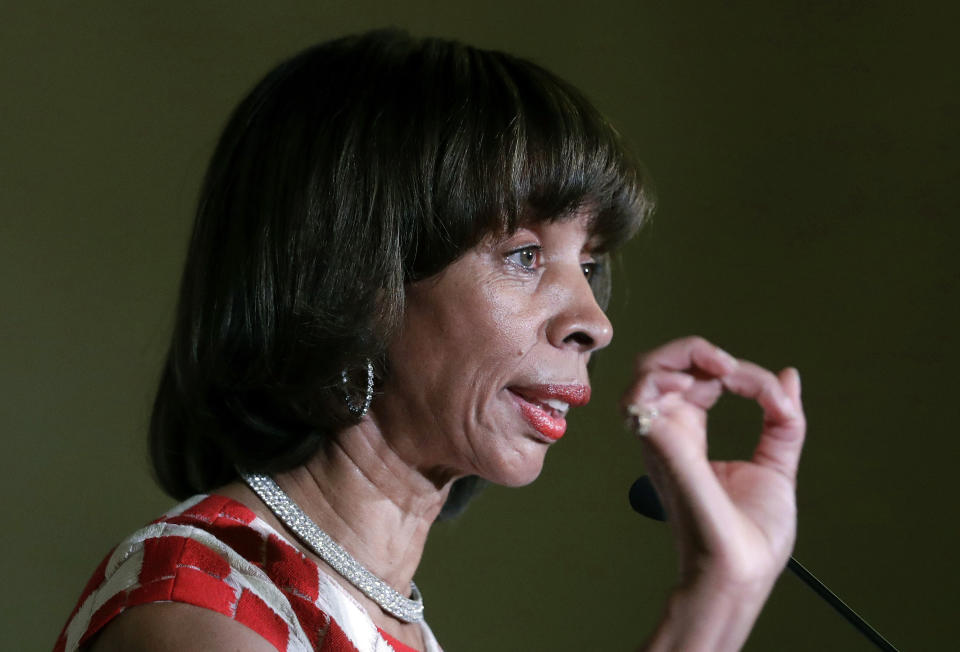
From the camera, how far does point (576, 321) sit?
944 mm

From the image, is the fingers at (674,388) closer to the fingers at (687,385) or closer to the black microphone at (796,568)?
the fingers at (687,385)

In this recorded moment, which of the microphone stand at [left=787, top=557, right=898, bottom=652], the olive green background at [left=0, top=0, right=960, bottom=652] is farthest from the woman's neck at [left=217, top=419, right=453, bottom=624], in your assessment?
the olive green background at [left=0, top=0, right=960, bottom=652]

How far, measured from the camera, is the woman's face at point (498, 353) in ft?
3.06

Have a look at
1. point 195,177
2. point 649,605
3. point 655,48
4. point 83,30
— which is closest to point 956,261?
point 655,48

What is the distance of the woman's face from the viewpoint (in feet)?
3.06

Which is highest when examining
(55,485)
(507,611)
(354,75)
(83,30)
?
(354,75)

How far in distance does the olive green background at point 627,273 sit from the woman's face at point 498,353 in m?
0.83

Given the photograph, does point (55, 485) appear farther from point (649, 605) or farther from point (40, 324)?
point (649, 605)

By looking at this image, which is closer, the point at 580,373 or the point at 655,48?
the point at 580,373

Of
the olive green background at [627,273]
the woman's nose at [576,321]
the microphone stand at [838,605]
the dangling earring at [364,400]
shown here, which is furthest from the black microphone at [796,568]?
the olive green background at [627,273]

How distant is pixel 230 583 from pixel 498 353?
0.29 m

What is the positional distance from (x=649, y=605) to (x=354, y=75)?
4.35 feet

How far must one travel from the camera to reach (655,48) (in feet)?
6.62

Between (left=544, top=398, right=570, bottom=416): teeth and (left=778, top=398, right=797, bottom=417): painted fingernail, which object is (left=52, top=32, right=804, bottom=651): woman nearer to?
(left=544, top=398, right=570, bottom=416): teeth
